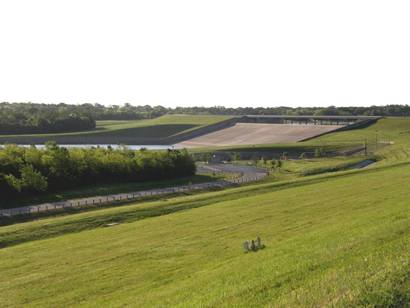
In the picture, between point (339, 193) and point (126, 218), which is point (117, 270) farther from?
point (339, 193)

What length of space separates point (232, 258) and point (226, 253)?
6.25 ft

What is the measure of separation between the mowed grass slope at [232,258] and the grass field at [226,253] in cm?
6

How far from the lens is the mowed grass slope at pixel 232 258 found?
1422 centimetres

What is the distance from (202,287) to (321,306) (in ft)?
19.8

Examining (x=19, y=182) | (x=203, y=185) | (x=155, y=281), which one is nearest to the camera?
(x=155, y=281)

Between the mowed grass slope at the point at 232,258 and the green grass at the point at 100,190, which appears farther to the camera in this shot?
the green grass at the point at 100,190

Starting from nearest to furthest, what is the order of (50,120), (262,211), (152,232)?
(152,232) < (262,211) < (50,120)

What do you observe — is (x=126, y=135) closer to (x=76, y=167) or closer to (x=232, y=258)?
(x=76, y=167)

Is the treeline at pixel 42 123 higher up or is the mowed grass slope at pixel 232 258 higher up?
the treeline at pixel 42 123

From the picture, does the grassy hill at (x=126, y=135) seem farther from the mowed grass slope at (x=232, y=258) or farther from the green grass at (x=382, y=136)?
the mowed grass slope at (x=232, y=258)

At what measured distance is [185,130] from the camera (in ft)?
552

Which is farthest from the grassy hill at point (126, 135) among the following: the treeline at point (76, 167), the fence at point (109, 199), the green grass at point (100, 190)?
the fence at point (109, 199)

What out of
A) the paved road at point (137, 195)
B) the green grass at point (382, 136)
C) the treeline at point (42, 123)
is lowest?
the paved road at point (137, 195)

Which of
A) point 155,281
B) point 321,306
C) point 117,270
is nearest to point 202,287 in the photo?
point 155,281
